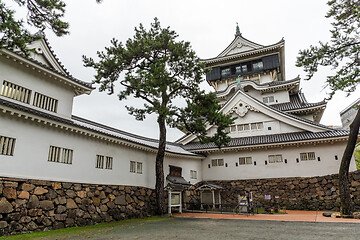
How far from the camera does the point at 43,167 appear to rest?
384 inches

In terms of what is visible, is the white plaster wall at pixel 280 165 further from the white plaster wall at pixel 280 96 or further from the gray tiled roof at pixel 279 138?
the white plaster wall at pixel 280 96

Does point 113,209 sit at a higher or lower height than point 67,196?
lower

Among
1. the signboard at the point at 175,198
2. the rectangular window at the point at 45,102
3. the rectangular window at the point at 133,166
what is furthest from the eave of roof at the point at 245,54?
the rectangular window at the point at 45,102

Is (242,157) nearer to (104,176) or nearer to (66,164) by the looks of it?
(104,176)

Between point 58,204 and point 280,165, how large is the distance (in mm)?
15610

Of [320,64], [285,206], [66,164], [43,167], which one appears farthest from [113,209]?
[320,64]

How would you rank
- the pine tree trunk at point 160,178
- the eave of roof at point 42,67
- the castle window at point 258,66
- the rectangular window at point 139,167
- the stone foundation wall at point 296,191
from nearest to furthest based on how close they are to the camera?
the eave of roof at point 42,67, the pine tree trunk at point 160,178, the rectangular window at point 139,167, the stone foundation wall at point 296,191, the castle window at point 258,66

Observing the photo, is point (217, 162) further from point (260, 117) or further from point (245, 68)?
point (245, 68)

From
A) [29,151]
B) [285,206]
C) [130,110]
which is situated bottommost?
[285,206]

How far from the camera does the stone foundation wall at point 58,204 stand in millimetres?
8336

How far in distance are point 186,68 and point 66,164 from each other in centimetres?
870

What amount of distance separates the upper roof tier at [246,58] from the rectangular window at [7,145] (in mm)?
24435

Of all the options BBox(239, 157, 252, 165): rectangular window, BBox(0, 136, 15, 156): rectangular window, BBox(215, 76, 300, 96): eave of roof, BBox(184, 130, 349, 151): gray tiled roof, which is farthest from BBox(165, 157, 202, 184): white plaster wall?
BBox(0, 136, 15, 156): rectangular window

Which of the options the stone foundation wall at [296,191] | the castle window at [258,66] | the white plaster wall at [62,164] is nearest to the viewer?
the white plaster wall at [62,164]
